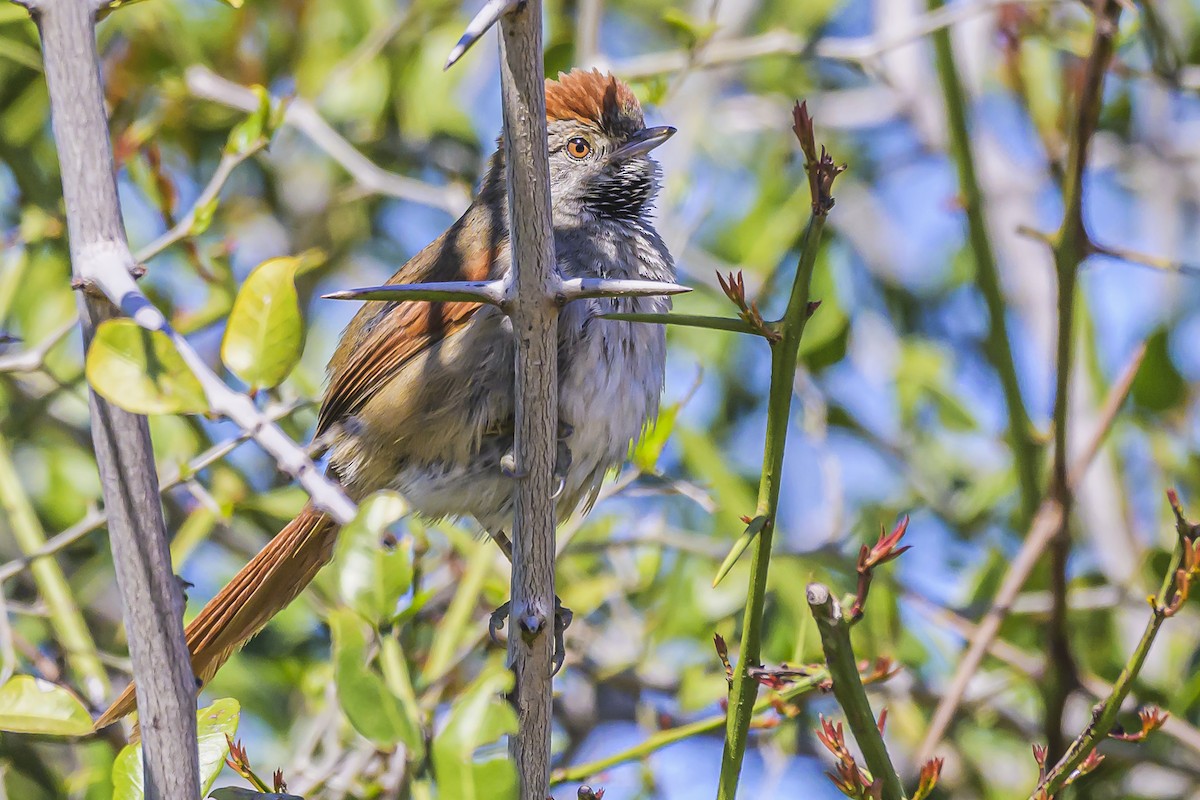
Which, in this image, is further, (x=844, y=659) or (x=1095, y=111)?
(x=1095, y=111)

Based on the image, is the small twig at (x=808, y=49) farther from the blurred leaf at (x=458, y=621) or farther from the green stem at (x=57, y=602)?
the green stem at (x=57, y=602)

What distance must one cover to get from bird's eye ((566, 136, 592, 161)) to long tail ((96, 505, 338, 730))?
1323 millimetres

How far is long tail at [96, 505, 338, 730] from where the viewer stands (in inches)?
136

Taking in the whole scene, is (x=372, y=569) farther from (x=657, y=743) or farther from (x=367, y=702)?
(x=657, y=743)

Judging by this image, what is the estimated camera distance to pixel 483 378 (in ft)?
11.1

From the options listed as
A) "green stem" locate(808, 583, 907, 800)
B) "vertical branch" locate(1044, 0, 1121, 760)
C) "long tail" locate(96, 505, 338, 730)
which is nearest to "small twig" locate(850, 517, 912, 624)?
"green stem" locate(808, 583, 907, 800)

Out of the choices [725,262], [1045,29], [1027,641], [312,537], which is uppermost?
[1045,29]

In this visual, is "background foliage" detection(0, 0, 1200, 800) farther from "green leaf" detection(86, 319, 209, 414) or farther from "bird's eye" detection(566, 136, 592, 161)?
"green leaf" detection(86, 319, 209, 414)

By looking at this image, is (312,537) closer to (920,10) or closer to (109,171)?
(109,171)

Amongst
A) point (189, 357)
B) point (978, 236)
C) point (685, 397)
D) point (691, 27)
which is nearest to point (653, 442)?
point (685, 397)

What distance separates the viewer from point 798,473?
580 cm

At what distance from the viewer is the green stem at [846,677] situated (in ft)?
6.38

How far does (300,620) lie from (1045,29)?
3.25 meters

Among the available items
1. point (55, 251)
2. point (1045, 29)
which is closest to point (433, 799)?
point (55, 251)
